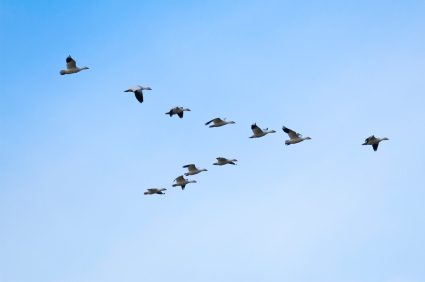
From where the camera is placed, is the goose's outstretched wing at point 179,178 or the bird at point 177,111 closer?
the bird at point 177,111

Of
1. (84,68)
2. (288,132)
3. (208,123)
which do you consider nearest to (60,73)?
(84,68)

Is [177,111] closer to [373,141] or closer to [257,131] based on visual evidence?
[257,131]

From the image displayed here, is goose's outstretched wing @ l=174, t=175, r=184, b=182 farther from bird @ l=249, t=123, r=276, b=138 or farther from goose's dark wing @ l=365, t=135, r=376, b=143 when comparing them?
goose's dark wing @ l=365, t=135, r=376, b=143

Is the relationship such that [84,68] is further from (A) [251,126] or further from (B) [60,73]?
(A) [251,126]

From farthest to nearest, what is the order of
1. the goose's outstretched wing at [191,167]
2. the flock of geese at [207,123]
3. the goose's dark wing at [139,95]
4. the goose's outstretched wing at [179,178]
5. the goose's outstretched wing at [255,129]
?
the goose's outstretched wing at [179,178]
the goose's outstretched wing at [191,167]
the goose's outstretched wing at [255,129]
the flock of geese at [207,123]
the goose's dark wing at [139,95]

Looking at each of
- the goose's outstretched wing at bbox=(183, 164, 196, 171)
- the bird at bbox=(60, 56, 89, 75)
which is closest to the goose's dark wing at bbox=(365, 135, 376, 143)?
the goose's outstretched wing at bbox=(183, 164, 196, 171)

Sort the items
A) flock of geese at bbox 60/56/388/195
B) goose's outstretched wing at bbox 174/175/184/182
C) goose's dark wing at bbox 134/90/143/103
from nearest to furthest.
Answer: goose's dark wing at bbox 134/90/143/103
flock of geese at bbox 60/56/388/195
goose's outstretched wing at bbox 174/175/184/182

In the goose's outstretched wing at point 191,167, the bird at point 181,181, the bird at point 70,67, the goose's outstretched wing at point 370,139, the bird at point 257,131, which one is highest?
the bird at point 70,67

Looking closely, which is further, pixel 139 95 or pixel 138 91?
pixel 138 91

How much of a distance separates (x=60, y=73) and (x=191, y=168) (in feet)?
27.0

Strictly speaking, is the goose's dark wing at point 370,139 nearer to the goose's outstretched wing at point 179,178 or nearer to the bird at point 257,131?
the bird at point 257,131

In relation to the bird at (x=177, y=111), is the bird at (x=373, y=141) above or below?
below

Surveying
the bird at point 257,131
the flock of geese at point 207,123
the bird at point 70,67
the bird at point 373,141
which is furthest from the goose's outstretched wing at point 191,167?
the bird at point 373,141

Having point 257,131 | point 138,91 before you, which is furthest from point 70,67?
point 257,131
